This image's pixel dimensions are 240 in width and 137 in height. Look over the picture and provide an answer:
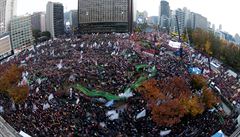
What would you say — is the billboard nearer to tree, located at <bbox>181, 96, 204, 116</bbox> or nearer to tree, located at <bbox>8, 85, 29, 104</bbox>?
tree, located at <bbox>8, 85, 29, 104</bbox>

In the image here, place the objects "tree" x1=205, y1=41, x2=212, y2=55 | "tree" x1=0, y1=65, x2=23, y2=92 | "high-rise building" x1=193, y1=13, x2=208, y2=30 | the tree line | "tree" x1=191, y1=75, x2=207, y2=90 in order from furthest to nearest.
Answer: "high-rise building" x1=193, y1=13, x2=208, y2=30 < "tree" x1=205, y1=41, x2=212, y2=55 < the tree line < "tree" x1=0, y1=65, x2=23, y2=92 < "tree" x1=191, y1=75, x2=207, y2=90

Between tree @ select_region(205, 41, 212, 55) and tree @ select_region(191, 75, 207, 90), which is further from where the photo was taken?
tree @ select_region(205, 41, 212, 55)

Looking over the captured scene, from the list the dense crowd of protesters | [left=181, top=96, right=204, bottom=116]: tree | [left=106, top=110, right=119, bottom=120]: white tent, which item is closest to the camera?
the dense crowd of protesters

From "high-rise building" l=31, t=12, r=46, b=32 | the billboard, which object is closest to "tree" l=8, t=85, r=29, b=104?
the billboard

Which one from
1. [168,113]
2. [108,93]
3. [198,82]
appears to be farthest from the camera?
[198,82]

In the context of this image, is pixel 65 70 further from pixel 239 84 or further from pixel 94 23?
pixel 94 23

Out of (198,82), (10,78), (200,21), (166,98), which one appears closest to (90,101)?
(166,98)

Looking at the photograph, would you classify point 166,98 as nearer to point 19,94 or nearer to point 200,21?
point 19,94

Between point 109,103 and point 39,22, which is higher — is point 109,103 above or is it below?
above
